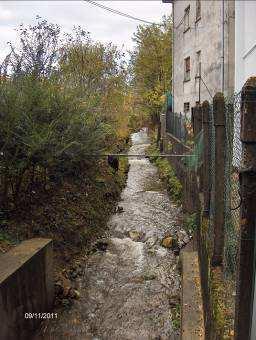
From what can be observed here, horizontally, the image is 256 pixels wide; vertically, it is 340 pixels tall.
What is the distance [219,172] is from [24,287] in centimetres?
301

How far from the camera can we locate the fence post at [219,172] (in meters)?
3.94

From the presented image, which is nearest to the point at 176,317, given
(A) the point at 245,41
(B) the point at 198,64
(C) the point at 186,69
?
(A) the point at 245,41

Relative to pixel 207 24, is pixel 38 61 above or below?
below

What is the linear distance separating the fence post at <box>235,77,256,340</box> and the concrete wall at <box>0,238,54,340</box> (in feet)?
10.6

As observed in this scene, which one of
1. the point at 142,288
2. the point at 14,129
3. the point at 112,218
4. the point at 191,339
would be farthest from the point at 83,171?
the point at 191,339

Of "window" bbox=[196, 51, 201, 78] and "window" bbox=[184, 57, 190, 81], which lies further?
"window" bbox=[184, 57, 190, 81]

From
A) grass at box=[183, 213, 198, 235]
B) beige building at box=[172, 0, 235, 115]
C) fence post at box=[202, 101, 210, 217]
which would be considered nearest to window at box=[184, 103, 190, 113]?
beige building at box=[172, 0, 235, 115]

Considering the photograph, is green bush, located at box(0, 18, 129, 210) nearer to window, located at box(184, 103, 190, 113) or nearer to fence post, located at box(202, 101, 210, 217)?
fence post, located at box(202, 101, 210, 217)

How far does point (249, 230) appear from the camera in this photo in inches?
83.2

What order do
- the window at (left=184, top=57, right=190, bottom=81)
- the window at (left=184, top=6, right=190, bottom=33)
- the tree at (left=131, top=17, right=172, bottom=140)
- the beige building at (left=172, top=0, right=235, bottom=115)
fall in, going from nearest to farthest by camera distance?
the beige building at (left=172, top=0, right=235, bottom=115), the window at (left=184, top=6, right=190, bottom=33), the window at (left=184, top=57, right=190, bottom=81), the tree at (left=131, top=17, right=172, bottom=140)

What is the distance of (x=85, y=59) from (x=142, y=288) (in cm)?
1262

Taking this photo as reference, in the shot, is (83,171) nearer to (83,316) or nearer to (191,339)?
A: (83,316)

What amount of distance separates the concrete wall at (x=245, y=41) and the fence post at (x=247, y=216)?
7920 mm

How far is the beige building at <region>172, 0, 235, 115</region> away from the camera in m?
14.0
